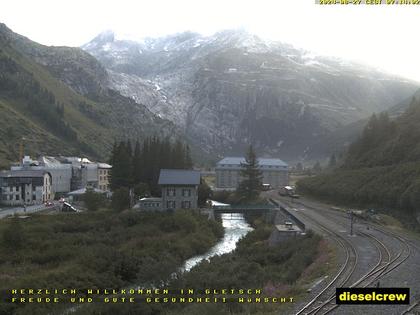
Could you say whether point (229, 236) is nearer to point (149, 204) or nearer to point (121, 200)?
point (149, 204)

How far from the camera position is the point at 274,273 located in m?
37.1

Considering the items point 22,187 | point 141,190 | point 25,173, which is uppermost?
point 25,173

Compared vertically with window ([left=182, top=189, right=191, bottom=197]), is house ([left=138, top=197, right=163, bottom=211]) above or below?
below

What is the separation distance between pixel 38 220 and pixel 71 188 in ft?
182

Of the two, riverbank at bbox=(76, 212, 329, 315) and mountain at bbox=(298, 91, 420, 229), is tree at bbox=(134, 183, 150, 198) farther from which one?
riverbank at bbox=(76, 212, 329, 315)

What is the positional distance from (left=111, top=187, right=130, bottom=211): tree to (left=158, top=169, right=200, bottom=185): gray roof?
24.4 ft

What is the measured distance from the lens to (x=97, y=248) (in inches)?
2121

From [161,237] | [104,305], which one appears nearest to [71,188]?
[161,237]

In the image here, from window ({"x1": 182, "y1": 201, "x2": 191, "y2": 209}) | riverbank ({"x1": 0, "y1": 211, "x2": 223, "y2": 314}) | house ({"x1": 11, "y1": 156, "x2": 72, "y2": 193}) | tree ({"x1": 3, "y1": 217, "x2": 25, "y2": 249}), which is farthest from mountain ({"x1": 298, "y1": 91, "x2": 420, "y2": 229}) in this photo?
house ({"x1": 11, "y1": 156, "x2": 72, "y2": 193})

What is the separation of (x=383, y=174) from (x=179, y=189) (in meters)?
36.8

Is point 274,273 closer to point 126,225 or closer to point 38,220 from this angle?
point 126,225

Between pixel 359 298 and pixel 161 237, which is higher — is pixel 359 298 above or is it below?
above

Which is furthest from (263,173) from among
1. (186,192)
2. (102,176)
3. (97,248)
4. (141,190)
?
(97,248)

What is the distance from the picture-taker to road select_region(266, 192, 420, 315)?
23.3 m
